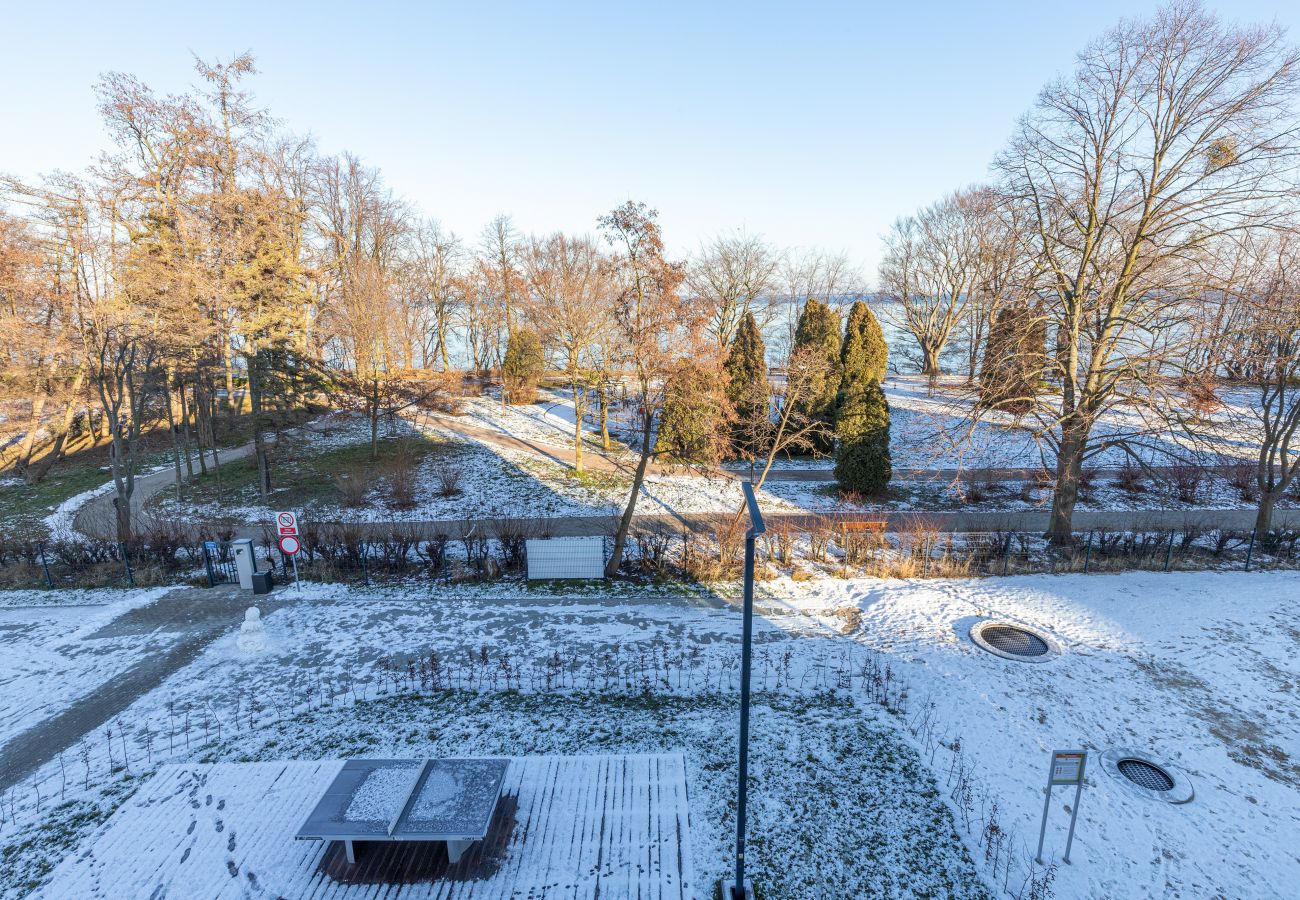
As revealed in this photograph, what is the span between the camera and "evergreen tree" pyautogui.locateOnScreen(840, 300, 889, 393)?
22944 millimetres

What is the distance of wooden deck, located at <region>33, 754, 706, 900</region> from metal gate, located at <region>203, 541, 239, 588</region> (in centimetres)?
695

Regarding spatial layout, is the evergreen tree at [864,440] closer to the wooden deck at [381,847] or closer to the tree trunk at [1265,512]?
the tree trunk at [1265,512]

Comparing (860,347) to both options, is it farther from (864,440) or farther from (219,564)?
(219,564)

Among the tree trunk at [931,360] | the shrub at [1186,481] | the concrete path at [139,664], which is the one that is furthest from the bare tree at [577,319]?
the tree trunk at [931,360]

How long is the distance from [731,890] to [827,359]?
738 inches

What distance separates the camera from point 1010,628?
1061 centimetres

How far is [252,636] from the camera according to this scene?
33.6 feet

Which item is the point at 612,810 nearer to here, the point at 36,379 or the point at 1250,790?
the point at 1250,790

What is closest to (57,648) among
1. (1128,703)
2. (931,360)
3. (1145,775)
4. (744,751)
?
(744,751)

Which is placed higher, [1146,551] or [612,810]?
[1146,551]

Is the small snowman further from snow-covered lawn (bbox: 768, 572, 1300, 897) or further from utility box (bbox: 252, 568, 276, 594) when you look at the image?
snow-covered lawn (bbox: 768, 572, 1300, 897)

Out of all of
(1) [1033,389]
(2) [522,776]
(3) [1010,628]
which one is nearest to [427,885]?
(2) [522,776]

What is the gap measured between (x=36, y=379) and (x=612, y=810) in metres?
26.4

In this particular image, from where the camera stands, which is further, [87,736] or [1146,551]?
[1146,551]
